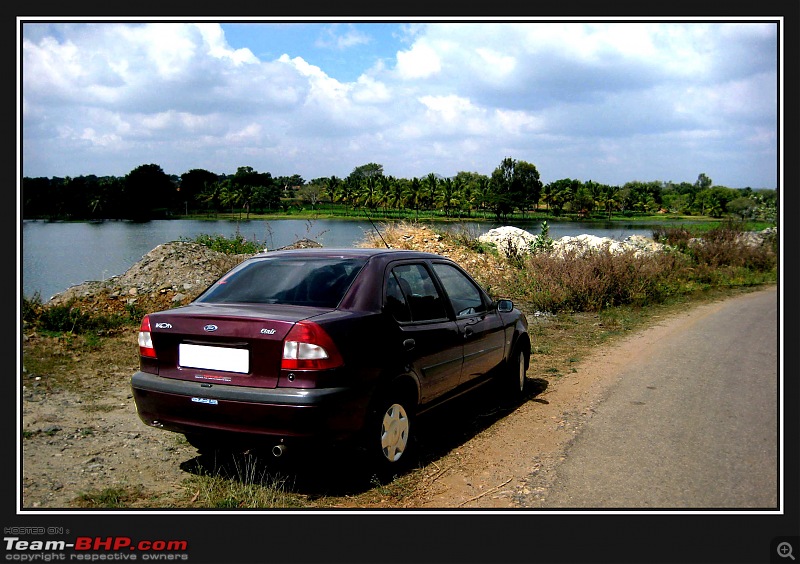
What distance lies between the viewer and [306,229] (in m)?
16.3

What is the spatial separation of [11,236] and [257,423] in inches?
107

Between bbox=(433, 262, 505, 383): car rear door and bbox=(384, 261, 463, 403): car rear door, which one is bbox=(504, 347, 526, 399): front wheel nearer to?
bbox=(433, 262, 505, 383): car rear door

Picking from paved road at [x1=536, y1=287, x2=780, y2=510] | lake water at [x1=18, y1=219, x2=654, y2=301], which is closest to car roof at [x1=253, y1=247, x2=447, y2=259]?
paved road at [x1=536, y1=287, x2=780, y2=510]

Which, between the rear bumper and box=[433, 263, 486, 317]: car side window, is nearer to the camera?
the rear bumper

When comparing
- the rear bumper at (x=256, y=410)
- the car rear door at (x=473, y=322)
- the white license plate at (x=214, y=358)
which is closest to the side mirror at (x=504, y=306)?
the car rear door at (x=473, y=322)

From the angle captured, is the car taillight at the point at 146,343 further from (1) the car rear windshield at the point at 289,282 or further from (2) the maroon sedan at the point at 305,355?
(1) the car rear windshield at the point at 289,282

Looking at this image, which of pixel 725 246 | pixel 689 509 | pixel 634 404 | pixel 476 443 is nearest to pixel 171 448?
pixel 476 443

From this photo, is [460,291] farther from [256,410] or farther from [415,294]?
[256,410]

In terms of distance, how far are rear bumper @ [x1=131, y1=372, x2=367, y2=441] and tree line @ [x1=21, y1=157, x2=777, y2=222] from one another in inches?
196

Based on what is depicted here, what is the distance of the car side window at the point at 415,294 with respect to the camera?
17.0ft

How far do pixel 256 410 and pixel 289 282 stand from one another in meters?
1.17

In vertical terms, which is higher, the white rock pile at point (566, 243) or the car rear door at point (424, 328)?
the white rock pile at point (566, 243)

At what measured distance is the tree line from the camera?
14.6m

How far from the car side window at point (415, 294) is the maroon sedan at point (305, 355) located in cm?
1
